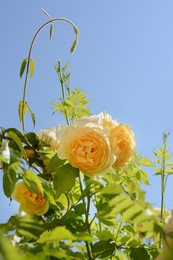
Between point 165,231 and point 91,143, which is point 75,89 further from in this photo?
point 165,231

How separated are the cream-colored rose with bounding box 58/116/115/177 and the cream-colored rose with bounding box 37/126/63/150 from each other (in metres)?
0.12

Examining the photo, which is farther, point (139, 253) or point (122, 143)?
point (122, 143)

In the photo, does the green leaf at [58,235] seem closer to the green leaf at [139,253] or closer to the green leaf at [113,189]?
the green leaf at [113,189]

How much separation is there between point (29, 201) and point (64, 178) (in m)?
0.15

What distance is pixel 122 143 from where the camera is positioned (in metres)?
1.06

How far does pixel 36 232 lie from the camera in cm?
86

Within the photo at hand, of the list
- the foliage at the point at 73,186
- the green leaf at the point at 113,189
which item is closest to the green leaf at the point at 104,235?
the foliage at the point at 73,186

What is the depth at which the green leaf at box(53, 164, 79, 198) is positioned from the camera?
3.07 feet

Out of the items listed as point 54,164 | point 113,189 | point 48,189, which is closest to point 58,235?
point 113,189

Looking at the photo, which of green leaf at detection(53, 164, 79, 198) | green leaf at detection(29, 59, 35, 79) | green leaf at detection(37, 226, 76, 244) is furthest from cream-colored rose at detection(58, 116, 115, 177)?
green leaf at detection(37, 226, 76, 244)

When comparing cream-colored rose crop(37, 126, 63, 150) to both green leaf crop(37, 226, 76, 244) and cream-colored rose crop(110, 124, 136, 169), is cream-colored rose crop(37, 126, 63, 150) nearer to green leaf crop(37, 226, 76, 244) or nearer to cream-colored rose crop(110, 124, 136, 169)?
cream-colored rose crop(110, 124, 136, 169)

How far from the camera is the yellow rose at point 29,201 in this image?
1017mm

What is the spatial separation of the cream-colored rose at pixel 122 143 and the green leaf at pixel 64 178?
11 cm

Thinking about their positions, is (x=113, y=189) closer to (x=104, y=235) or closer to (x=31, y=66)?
(x=104, y=235)
